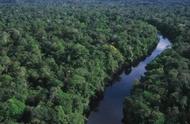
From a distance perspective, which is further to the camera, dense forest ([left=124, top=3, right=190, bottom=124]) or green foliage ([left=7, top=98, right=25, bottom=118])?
dense forest ([left=124, top=3, right=190, bottom=124])

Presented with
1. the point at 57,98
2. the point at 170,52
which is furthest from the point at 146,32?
the point at 57,98

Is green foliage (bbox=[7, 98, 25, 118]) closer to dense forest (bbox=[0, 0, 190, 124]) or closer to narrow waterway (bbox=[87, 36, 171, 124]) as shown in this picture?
dense forest (bbox=[0, 0, 190, 124])

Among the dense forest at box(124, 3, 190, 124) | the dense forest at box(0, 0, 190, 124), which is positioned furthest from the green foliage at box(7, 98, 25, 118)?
the dense forest at box(124, 3, 190, 124)

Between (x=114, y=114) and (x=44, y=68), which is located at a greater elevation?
(x=44, y=68)

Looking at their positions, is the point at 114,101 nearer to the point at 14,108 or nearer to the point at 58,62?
the point at 58,62

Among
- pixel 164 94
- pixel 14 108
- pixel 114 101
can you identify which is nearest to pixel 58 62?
pixel 114 101

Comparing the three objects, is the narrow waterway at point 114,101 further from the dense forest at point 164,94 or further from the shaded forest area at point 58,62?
the dense forest at point 164,94

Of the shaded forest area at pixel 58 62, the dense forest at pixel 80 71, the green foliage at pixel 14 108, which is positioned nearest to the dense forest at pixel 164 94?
the dense forest at pixel 80 71

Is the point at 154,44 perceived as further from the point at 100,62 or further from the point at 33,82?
the point at 33,82
